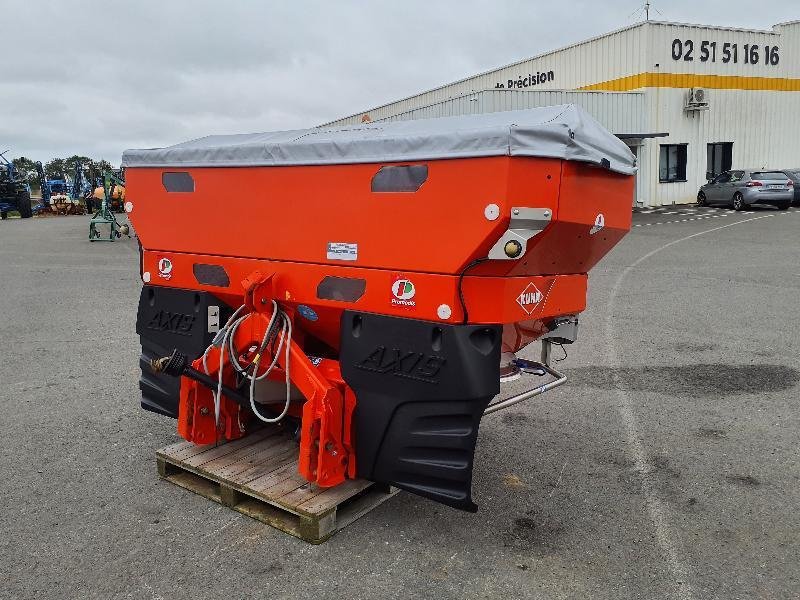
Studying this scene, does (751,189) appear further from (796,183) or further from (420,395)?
(420,395)

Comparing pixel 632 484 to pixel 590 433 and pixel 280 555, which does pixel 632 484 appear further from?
pixel 280 555

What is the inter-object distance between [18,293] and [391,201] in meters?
9.04

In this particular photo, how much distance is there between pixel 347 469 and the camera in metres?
3.30

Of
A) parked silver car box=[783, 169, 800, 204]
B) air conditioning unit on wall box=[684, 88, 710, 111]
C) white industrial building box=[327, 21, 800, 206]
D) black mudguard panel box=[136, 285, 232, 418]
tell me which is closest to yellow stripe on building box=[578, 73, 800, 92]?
white industrial building box=[327, 21, 800, 206]

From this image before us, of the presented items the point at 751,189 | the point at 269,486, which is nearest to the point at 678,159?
the point at 751,189

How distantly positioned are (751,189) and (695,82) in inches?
198

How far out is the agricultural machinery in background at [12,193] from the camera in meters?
29.2

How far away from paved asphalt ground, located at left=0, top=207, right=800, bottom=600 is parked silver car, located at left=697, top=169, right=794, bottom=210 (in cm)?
1670

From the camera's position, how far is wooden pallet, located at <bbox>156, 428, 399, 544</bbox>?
3.17m

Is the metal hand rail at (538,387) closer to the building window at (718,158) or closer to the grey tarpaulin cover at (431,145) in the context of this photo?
the grey tarpaulin cover at (431,145)

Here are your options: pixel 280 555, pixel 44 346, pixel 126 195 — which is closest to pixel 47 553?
pixel 280 555

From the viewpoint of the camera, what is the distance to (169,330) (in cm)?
389

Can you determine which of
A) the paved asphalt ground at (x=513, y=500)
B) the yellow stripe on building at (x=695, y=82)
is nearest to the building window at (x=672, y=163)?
the yellow stripe on building at (x=695, y=82)

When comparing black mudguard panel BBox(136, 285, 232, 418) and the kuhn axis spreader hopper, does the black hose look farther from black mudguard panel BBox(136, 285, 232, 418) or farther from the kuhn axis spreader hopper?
black mudguard panel BBox(136, 285, 232, 418)
